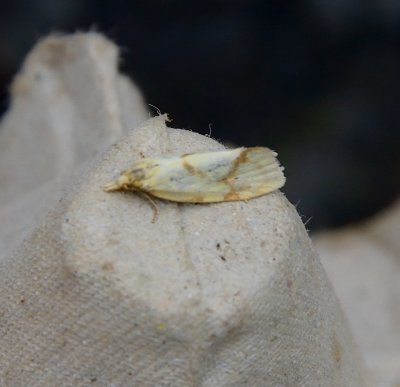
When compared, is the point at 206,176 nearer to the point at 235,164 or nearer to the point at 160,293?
the point at 235,164

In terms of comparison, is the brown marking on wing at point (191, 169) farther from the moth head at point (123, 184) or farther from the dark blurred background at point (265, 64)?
the dark blurred background at point (265, 64)

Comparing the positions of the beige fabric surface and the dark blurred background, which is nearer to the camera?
the beige fabric surface

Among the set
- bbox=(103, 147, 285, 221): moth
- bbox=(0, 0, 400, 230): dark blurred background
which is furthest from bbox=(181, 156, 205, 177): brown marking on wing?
bbox=(0, 0, 400, 230): dark blurred background

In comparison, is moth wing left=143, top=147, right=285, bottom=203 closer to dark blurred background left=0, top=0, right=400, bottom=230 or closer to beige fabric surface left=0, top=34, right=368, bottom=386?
beige fabric surface left=0, top=34, right=368, bottom=386

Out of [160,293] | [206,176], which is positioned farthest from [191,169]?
[160,293]

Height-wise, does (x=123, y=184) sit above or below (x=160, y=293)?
above
